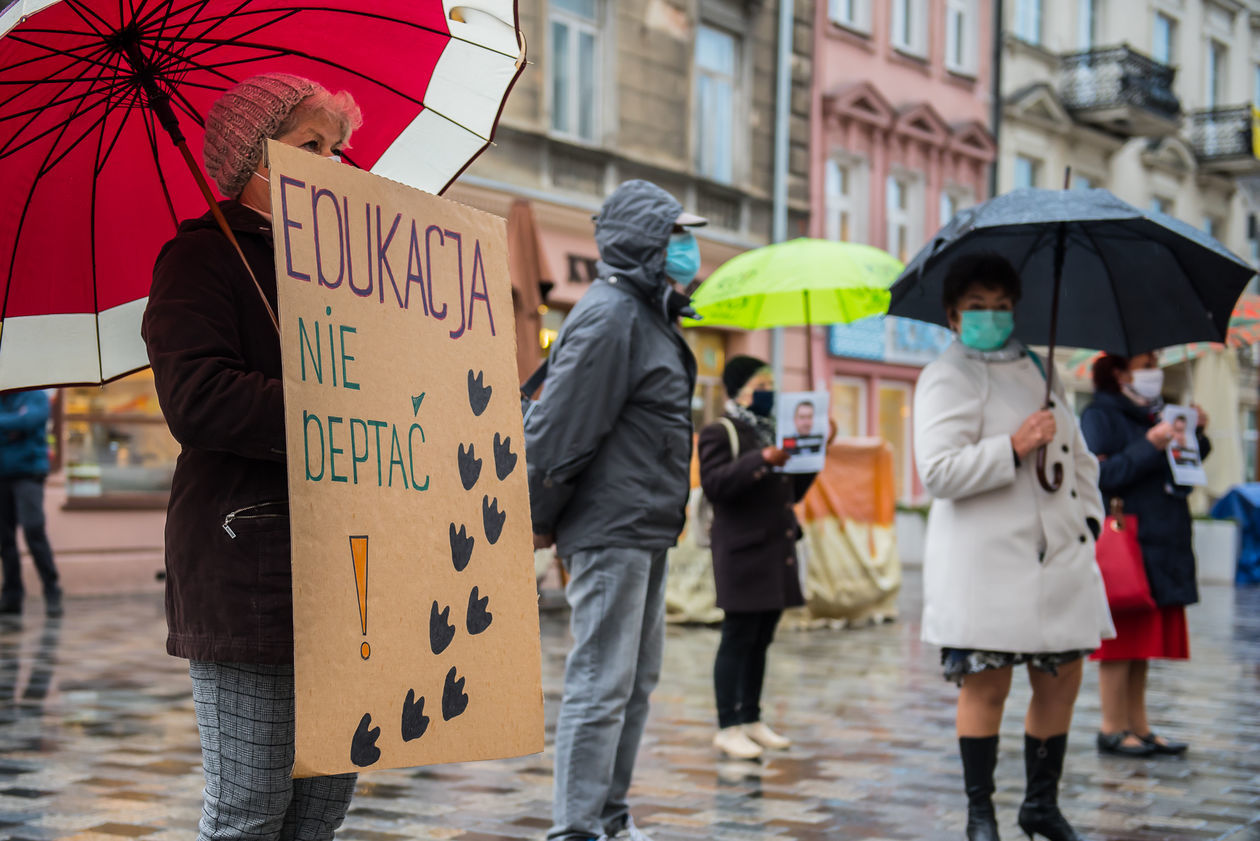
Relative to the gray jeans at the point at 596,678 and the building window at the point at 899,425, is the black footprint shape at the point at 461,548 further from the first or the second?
the building window at the point at 899,425

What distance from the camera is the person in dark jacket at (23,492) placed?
11.1m

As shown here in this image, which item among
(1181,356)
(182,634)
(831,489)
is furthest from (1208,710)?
(182,634)

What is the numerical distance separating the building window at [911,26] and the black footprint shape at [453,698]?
78.4ft

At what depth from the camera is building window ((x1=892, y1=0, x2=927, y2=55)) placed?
25.4 meters

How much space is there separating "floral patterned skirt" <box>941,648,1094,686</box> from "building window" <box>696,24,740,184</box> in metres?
16.4

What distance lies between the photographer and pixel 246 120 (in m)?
2.81

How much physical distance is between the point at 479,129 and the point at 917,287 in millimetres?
2646

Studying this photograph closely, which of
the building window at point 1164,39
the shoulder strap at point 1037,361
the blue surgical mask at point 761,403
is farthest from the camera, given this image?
the building window at point 1164,39

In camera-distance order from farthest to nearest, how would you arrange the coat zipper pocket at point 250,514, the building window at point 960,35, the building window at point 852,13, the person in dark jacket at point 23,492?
the building window at point 960,35 → the building window at point 852,13 → the person in dark jacket at point 23,492 → the coat zipper pocket at point 250,514

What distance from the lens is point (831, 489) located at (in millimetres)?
12445

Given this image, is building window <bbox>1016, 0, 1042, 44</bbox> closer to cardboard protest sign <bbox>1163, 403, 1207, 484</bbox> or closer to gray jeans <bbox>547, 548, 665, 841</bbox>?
cardboard protest sign <bbox>1163, 403, 1207, 484</bbox>

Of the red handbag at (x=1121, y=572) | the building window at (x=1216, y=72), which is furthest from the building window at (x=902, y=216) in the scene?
the red handbag at (x=1121, y=572)

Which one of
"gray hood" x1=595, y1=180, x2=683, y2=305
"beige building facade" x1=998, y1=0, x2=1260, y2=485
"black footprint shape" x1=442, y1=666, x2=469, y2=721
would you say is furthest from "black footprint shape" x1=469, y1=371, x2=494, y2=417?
"beige building facade" x1=998, y1=0, x2=1260, y2=485

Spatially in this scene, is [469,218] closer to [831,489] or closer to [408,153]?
[408,153]
